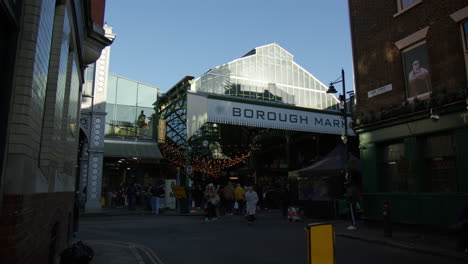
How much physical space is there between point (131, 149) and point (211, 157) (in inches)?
372

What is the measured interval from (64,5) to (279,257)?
6511mm

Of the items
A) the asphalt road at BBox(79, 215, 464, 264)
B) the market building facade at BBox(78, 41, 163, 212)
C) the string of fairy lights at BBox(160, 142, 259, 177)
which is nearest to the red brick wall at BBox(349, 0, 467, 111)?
the asphalt road at BBox(79, 215, 464, 264)

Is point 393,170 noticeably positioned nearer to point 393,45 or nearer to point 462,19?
point 393,45

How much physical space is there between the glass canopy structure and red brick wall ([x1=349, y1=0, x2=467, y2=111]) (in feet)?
60.2

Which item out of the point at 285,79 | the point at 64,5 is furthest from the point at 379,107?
the point at 285,79

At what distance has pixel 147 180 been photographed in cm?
3362

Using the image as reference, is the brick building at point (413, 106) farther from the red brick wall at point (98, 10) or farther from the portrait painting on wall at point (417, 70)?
the red brick wall at point (98, 10)

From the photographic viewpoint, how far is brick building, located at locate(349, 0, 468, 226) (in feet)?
34.7

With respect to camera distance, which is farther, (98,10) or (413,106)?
(413,106)

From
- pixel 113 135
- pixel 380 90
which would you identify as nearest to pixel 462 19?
pixel 380 90

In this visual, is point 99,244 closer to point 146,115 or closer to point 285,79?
point 146,115

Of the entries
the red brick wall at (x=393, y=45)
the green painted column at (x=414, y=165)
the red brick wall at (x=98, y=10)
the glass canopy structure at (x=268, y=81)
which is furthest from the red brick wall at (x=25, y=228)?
the glass canopy structure at (x=268, y=81)

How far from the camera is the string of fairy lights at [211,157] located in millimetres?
33125

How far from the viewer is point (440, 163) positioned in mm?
11195
